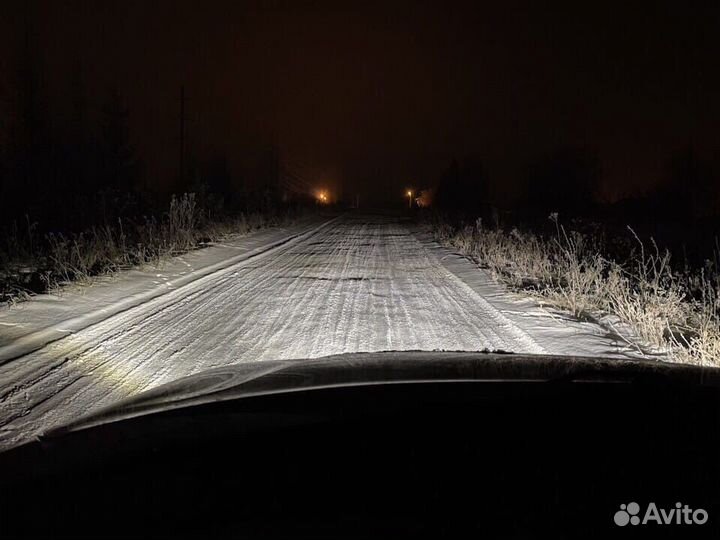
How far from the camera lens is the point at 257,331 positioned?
25.5ft

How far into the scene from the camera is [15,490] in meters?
2.01

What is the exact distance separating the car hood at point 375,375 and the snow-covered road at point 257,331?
1513mm

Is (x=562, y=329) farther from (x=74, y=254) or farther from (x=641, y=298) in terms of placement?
(x=74, y=254)

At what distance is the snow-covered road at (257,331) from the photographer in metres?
5.47

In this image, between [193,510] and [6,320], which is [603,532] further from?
[6,320]

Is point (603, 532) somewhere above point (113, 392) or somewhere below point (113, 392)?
above

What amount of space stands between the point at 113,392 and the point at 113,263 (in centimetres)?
904

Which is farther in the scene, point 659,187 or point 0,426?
point 659,187

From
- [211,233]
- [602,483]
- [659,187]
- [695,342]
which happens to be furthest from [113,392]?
[659,187]

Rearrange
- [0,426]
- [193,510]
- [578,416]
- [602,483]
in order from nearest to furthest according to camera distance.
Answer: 1. [193,510]
2. [602,483]
3. [578,416]
4. [0,426]

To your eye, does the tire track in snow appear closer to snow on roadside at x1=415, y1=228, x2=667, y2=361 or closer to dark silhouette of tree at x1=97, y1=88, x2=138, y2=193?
snow on roadside at x1=415, y1=228, x2=667, y2=361

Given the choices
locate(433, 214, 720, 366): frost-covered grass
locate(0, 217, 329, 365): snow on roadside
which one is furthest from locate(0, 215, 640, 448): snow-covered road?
locate(433, 214, 720, 366): frost-covered grass

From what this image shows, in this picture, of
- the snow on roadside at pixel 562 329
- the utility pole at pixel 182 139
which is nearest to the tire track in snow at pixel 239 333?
the snow on roadside at pixel 562 329

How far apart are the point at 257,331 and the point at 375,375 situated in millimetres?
4322
